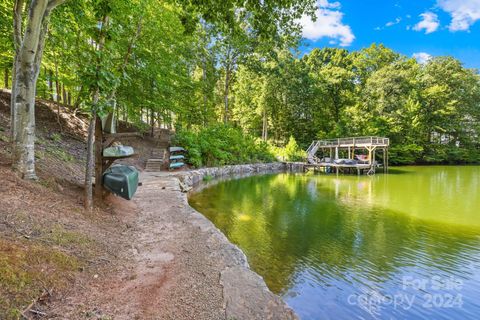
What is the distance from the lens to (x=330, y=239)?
6.45 m

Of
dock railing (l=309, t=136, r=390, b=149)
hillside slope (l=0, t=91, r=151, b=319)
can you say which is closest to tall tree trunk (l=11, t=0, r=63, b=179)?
hillside slope (l=0, t=91, r=151, b=319)

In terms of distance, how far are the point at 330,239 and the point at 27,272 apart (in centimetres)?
594

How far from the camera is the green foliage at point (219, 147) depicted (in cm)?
1575

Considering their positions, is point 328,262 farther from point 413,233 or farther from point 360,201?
point 360,201

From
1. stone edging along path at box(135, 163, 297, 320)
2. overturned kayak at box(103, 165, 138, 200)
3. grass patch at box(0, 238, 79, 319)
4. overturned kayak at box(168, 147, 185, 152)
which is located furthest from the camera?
overturned kayak at box(168, 147, 185, 152)

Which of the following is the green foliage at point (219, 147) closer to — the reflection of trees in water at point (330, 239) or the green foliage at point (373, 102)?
the reflection of trees in water at point (330, 239)

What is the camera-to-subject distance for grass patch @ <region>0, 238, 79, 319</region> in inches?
77.6

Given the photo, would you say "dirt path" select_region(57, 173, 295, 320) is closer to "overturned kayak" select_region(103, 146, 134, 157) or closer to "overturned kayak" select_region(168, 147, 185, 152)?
"overturned kayak" select_region(103, 146, 134, 157)

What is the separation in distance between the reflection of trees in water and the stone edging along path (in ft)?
3.87

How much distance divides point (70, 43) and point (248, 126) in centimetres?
2304

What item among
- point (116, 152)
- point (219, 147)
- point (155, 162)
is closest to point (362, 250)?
point (116, 152)

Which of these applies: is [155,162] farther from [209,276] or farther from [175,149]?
[209,276]

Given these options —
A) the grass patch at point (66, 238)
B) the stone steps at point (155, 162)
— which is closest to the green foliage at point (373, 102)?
the stone steps at point (155, 162)

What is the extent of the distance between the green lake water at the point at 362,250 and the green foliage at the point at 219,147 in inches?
211
